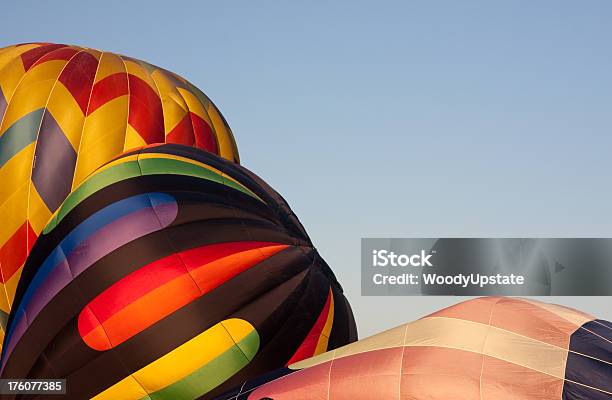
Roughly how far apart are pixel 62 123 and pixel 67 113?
155mm

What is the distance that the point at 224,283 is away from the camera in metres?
8.08

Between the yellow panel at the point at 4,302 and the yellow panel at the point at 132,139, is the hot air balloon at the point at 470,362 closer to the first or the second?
the yellow panel at the point at 4,302

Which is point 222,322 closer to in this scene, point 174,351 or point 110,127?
point 174,351

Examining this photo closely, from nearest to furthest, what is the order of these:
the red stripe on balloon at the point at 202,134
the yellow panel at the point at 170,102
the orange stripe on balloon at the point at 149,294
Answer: the orange stripe on balloon at the point at 149,294 < the yellow panel at the point at 170,102 < the red stripe on balloon at the point at 202,134

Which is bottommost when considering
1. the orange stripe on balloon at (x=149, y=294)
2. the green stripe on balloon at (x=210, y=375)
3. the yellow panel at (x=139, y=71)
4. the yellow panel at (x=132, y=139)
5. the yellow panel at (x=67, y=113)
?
the green stripe on balloon at (x=210, y=375)

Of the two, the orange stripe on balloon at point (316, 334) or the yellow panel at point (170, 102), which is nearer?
the orange stripe on balloon at point (316, 334)

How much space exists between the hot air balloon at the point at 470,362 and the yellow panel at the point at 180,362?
2.52 ft

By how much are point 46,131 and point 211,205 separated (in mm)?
3717

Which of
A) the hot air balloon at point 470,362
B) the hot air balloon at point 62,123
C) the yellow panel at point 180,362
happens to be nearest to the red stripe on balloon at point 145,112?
the hot air balloon at point 62,123

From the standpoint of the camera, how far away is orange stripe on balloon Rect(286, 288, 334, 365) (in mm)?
8336

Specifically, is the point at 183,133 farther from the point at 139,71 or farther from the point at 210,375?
the point at 210,375

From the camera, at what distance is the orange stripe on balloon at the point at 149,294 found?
777cm

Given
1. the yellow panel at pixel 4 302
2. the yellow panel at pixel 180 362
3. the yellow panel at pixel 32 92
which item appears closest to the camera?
the yellow panel at pixel 180 362

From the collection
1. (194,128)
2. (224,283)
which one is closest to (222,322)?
(224,283)
